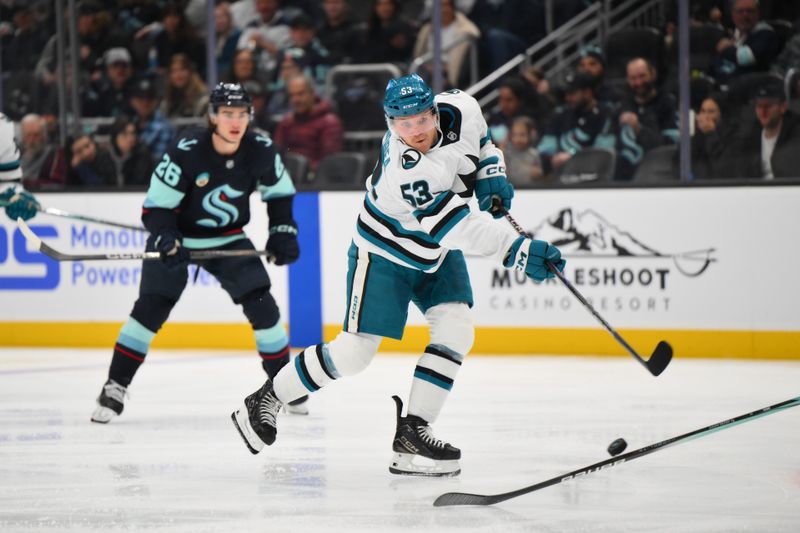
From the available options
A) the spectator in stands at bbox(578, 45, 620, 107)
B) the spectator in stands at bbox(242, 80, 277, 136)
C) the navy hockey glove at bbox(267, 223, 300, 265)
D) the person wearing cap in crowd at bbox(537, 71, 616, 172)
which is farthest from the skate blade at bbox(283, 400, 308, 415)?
the spectator in stands at bbox(242, 80, 277, 136)

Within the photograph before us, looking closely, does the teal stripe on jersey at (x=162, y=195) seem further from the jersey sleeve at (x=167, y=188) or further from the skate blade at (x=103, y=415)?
the skate blade at (x=103, y=415)

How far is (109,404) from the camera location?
13.7ft

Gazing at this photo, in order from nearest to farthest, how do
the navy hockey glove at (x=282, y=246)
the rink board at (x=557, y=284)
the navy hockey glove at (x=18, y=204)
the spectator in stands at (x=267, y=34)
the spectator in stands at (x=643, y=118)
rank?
the navy hockey glove at (x=282, y=246), the navy hockey glove at (x=18, y=204), the rink board at (x=557, y=284), the spectator in stands at (x=643, y=118), the spectator in stands at (x=267, y=34)

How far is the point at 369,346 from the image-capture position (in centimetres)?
325

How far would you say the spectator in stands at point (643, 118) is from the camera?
5.91 meters

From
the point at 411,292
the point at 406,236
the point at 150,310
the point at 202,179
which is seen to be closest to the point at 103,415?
the point at 150,310

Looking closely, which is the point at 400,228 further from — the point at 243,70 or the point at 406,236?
the point at 243,70

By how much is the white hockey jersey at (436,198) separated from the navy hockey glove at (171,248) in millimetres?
900

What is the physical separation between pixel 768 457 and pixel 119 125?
4.70m

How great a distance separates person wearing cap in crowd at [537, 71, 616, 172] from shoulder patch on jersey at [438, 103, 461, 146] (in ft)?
9.53

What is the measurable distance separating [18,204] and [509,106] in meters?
2.71

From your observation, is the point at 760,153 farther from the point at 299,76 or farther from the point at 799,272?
the point at 299,76

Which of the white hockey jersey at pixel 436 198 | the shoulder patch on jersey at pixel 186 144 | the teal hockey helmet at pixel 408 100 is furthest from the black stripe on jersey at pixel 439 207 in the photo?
the shoulder patch on jersey at pixel 186 144

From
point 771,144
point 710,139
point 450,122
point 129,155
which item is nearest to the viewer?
point 450,122
